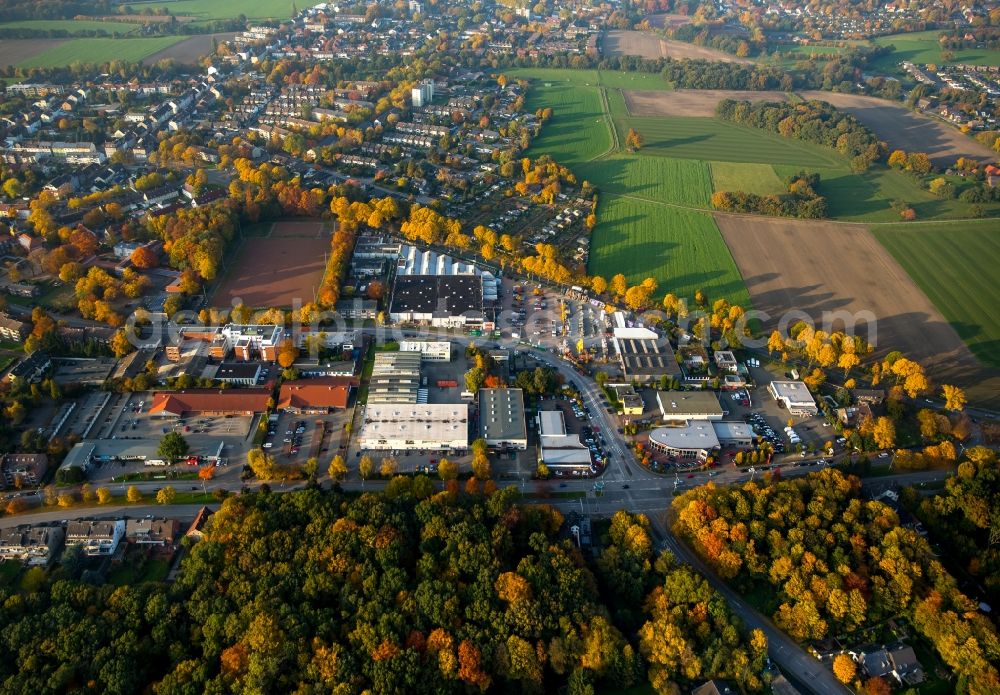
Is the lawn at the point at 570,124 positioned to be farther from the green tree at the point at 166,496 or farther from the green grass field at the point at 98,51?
the green grass field at the point at 98,51

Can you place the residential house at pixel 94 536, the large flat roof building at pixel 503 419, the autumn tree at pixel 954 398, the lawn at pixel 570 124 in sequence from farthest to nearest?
the lawn at pixel 570 124
the autumn tree at pixel 954 398
the large flat roof building at pixel 503 419
the residential house at pixel 94 536

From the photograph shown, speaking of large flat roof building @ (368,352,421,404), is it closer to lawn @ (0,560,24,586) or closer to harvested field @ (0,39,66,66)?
lawn @ (0,560,24,586)

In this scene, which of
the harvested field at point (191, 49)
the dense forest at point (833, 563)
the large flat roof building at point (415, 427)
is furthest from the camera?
the harvested field at point (191, 49)

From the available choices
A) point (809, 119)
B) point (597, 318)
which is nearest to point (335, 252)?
point (597, 318)

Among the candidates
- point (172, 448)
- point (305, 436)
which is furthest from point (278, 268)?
point (172, 448)

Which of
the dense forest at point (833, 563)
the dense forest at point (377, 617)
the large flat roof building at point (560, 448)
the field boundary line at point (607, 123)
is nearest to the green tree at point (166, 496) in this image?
the dense forest at point (377, 617)

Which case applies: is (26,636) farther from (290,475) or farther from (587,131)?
(587,131)

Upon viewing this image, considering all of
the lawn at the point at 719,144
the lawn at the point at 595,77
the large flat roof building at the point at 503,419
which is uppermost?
the lawn at the point at 595,77
